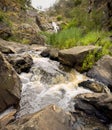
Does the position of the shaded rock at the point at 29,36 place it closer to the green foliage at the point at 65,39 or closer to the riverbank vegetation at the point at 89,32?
the riverbank vegetation at the point at 89,32

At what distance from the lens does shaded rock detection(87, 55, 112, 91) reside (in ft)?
26.9

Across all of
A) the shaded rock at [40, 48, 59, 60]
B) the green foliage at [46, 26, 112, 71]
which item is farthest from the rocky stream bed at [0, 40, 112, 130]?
the green foliage at [46, 26, 112, 71]

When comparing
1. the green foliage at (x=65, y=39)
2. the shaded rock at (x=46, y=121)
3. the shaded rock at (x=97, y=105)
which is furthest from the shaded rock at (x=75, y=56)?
the shaded rock at (x=46, y=121)

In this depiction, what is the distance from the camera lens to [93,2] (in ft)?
51.2

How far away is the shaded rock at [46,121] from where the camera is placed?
4.57 metres

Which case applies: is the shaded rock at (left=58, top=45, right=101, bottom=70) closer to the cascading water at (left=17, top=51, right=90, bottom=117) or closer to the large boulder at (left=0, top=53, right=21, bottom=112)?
the cascading water at (left=17, top=51, right=90, bottom=117)

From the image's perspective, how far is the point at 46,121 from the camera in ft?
15.6

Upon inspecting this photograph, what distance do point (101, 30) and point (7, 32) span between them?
5012 millimetres

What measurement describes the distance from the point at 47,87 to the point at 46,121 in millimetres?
2784

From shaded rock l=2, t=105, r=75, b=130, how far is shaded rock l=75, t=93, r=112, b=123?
100 centimetres

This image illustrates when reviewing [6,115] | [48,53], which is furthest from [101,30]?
[6,115]

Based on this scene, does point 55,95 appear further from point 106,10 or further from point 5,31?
point 106,10

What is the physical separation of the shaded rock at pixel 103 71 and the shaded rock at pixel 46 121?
3249 millimetres

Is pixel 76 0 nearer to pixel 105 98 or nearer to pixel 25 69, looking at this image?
pixel 25 69
